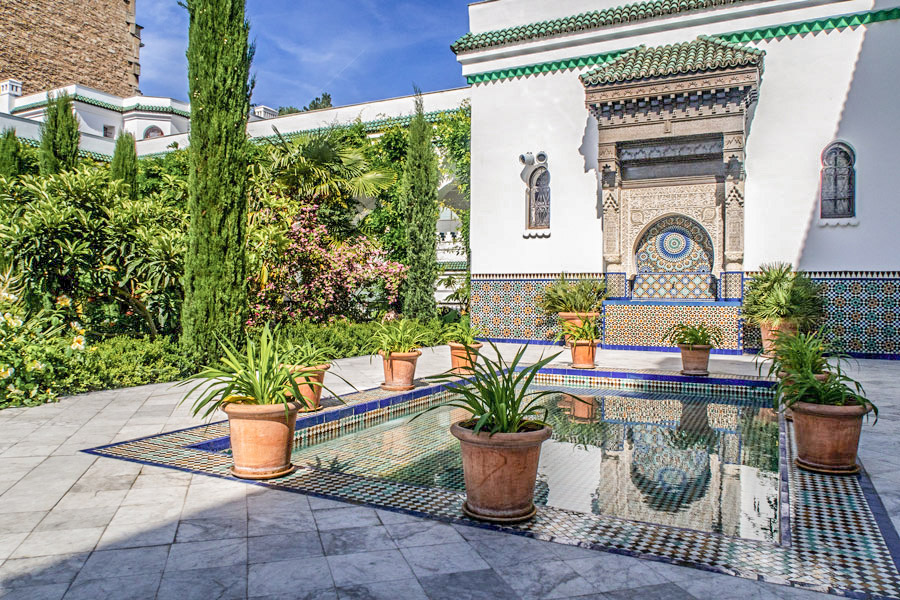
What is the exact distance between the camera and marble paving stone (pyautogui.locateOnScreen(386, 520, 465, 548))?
9.18 feet

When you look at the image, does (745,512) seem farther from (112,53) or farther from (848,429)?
(112,53)

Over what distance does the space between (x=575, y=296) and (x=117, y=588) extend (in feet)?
33.2

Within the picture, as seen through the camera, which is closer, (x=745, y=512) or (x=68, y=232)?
(x=745, y=512)

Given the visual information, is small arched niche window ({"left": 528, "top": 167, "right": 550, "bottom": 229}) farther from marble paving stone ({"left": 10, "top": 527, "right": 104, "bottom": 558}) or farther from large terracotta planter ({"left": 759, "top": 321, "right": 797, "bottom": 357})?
marble paving stone ({"left": 10, "top": 527, "right": 104, "bottom": 558})

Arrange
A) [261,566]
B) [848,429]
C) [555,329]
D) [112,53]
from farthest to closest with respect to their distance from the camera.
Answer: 1. [112,53]
2. [555,329]
3. [848,429]
4. [261,566]

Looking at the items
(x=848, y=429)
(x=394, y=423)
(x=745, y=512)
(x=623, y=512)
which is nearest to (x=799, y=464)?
(x=848, y=429)

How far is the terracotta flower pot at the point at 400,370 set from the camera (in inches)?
270

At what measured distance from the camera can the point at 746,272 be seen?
1111cm

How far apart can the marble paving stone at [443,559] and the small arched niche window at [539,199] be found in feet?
34.1

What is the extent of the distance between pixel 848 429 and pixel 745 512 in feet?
3.05

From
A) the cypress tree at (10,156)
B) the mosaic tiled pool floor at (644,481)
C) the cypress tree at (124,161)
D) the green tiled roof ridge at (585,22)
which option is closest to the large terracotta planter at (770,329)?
the mosaic tiled pool floor at (644,481)

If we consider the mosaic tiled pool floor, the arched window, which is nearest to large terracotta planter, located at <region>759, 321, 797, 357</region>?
the mosaic tiled pool floor

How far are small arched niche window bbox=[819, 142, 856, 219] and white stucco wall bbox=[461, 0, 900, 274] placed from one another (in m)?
0.11

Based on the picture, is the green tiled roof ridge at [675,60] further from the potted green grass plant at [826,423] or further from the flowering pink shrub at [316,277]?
the potted green grass plant at [826,423]
